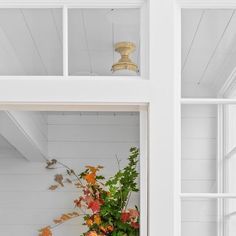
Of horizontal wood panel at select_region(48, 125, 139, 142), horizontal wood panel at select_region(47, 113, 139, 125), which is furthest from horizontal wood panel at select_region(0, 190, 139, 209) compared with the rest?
horizontal wood panel at select_region(47, 113, 139, 125)

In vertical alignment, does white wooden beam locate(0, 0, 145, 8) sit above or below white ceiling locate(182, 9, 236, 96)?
above

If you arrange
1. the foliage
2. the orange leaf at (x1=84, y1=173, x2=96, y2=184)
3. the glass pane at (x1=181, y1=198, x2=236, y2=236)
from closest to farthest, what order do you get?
the glass pane at (x1=181, y1=198, x2=236, y2=236), the foliage, the orange leaf at (x1=84, y1=173, x2=96, y2=184)

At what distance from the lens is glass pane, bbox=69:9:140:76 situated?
2.03 m

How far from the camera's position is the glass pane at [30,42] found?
2.03 metres

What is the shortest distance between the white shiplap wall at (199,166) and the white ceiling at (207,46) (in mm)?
92

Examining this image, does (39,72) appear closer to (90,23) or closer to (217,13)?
(90,23)

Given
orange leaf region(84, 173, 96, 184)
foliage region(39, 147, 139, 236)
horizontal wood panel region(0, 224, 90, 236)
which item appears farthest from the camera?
horizontal wood panel region(0, 224, 90, 236)

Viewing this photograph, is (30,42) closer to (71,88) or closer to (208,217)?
(71,88)

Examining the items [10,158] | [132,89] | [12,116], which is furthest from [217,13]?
[10,158]

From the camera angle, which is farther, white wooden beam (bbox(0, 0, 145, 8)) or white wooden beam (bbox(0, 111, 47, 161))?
white wooden beam (bbox(0, 111, 47, 161))

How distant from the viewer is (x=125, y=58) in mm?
2051

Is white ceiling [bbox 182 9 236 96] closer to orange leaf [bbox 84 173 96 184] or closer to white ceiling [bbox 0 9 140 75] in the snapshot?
white ceiling [bbox 0 9 140 75]

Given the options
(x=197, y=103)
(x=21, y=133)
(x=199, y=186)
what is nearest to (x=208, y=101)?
(x=197, y=103)

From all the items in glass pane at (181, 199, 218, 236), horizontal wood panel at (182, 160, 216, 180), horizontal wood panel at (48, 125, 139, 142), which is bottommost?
glass pane at (181, 199, 218, 236)
